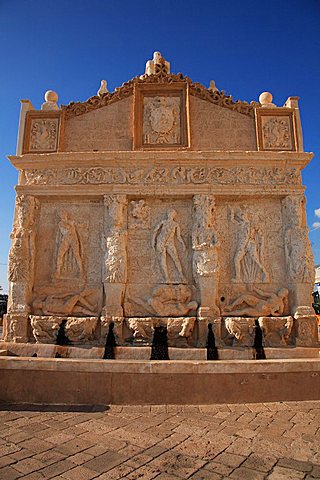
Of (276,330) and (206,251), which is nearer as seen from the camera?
(276,330)

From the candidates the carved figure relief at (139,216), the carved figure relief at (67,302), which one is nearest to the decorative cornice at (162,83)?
the carved figure relief at (139,216)

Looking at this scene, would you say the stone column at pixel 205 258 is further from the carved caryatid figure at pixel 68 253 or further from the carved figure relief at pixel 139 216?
the carved caryatid figure at pixel 68 253

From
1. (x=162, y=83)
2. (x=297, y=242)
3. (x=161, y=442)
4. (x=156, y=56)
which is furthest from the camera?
(x=156, y=56)

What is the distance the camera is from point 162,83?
848 cm

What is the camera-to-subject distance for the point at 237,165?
7.70m

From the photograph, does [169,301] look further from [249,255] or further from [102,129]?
[102,129]

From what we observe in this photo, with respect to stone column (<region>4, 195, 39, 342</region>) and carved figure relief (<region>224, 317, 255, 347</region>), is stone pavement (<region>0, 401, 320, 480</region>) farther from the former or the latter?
stone column (<region>4, 195, 39, 342</region>)

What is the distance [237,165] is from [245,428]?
17.8 feet

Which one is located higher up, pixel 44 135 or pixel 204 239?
pixel 44 135

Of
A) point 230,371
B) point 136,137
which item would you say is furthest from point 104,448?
point 136,137

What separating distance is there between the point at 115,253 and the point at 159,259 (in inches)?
39.1

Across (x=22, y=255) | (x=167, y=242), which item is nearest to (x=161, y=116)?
(x=167, y=242)

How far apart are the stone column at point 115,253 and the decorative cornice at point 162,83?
8.61 feet

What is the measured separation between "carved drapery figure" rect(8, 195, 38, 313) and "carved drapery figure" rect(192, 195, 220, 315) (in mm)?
3702
